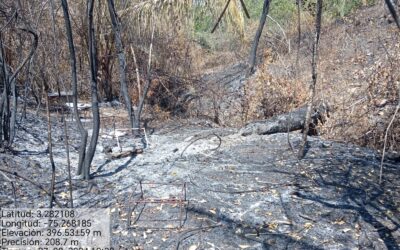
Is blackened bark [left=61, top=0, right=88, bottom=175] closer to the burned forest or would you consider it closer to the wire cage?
the burned forest

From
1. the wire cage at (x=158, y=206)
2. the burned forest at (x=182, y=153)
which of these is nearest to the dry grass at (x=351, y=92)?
the burned forest at (x=182, y=153)

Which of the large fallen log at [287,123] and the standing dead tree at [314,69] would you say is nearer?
the standing dead tree at [314,69]

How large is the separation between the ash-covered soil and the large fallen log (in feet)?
0.70

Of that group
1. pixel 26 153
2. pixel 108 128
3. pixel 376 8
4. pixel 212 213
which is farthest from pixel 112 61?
pixel 376 8

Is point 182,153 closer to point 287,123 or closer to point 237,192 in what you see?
point 237,192

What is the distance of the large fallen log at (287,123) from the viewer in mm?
5379

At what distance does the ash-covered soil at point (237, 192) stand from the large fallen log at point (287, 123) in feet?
0.70

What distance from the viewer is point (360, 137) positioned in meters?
5.38

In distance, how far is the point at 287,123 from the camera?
556 centimetres

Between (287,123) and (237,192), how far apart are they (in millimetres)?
2018

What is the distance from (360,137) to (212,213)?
2.62m

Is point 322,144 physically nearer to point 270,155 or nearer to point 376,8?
point 270,155

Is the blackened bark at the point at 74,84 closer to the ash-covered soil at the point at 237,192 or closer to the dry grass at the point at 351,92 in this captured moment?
the ash-covered soil at the point at 237,192

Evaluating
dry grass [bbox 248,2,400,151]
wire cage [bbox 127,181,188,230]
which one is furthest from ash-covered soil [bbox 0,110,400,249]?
dry grass [bbox 248,2,400,151]
